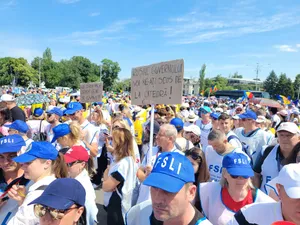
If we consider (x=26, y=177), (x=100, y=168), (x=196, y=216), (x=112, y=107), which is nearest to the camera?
(x=196, y=216)

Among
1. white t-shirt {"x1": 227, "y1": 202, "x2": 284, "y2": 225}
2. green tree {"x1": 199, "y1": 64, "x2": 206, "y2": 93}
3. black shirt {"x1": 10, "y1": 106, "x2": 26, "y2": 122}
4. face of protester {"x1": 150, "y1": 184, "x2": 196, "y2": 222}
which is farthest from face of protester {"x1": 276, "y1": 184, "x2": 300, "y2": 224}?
green tree {"x1": 199, "y1": 64, "x2": 206, "y2": 93}

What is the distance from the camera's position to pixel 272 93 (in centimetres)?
7944

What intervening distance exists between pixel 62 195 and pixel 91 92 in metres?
5.82

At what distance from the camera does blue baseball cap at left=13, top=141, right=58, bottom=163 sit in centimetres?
239

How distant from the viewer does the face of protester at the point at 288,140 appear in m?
3.44

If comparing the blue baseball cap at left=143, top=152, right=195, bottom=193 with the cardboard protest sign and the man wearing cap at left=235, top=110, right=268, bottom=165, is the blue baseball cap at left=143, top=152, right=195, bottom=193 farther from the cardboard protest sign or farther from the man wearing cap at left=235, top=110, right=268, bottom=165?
the man wearing cap at left=235, top=110, right=268, bottom=165

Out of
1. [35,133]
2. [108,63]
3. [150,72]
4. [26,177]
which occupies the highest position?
[108,63]

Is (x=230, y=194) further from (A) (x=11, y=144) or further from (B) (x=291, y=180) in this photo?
(A) (x=11, y=144)

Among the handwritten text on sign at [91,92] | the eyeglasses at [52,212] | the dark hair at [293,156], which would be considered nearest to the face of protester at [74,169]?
the eyeglasses at [52,212]

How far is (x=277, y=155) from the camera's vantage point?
3465 millimetres

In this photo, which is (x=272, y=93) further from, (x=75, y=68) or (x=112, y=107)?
(x=112, y=107)

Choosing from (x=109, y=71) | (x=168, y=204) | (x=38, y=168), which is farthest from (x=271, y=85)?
(x=168, y=204)

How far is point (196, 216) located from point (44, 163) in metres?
1.43

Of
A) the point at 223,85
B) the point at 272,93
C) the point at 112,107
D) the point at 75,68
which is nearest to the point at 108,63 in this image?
the point at 75,68
